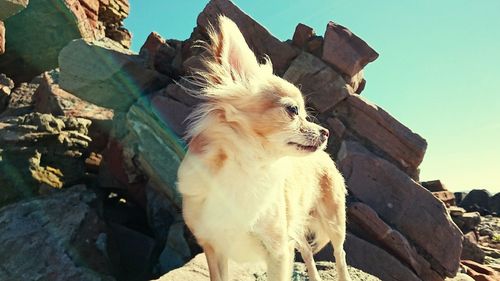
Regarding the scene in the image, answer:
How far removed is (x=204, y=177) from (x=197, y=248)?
19.2 feet

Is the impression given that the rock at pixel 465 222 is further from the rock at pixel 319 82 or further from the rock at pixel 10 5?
the rock at pixel 10 5

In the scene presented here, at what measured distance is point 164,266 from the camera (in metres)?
9.47

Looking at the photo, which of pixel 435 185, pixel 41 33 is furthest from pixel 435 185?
pixel 41 33

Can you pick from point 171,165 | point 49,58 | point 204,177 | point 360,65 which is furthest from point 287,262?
point 49,58

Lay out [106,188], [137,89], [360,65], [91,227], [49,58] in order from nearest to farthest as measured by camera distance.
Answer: [91,227]
[106,188]
[137,89]
[360,65]
[49,58]

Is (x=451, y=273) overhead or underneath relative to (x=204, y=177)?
underneath

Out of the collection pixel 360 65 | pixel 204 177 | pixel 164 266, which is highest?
pixel 360 65

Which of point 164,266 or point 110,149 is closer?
point 164,266

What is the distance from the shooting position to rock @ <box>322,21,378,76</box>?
1347 centimetres

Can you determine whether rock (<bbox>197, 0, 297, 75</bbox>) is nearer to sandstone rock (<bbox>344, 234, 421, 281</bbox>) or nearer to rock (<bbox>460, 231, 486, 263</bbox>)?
sandstone rock (<bbox>344, 234, 421, 281</bbox>)

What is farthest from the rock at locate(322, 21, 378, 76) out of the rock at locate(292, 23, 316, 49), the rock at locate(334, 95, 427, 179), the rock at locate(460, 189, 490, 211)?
the rock at locate(460, 189, 490, 211)

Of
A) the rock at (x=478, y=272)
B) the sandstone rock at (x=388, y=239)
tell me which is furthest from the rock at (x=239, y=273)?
the rock at (x=478, y=272)

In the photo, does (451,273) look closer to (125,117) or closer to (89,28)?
(125,117)

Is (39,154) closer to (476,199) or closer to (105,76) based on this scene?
A: (105,76)
